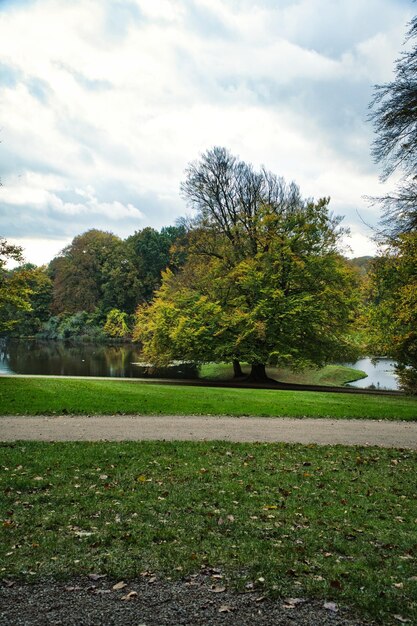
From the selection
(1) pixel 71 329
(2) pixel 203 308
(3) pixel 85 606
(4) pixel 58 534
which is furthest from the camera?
(1) pixel 71 329

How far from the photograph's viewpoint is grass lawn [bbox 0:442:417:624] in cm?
506

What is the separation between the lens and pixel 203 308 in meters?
27.8

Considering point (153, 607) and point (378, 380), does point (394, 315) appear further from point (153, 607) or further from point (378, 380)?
point (378, 380)

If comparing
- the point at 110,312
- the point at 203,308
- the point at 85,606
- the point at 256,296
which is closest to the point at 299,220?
the point at 256,296

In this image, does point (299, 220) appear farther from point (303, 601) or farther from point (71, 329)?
point (71, 329)

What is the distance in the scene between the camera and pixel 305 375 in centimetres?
3650

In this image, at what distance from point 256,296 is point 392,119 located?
16289 millimetres

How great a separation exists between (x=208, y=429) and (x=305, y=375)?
981 inches

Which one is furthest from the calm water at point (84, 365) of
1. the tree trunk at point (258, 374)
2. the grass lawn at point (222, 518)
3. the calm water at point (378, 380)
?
the grass lawn at point (222, 518)

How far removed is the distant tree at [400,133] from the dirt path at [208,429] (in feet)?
19.1

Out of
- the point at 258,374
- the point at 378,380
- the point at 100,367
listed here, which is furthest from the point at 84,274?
the point at 258,374

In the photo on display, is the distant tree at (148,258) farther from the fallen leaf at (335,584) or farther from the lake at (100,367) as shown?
the fallen leaf at (335,584)

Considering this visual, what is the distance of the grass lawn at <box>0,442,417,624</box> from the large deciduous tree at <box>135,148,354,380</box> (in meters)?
16.7

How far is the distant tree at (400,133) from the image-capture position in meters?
11.9
